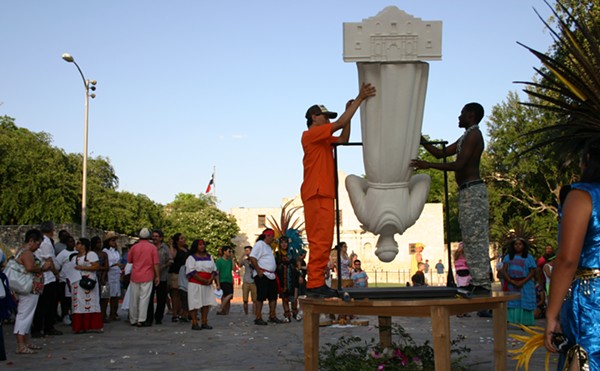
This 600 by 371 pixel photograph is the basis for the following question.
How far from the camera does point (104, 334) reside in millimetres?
11688

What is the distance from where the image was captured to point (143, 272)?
1292 cm

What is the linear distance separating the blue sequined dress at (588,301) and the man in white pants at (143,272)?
10460 millimetres

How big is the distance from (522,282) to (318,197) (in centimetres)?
725

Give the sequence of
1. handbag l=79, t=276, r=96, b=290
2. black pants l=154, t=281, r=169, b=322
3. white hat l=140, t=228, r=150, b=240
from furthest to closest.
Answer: black pants l=154, t=281, r=169, b=322 → white hat l=140, t=228, r=150, b=240 → handbag l=79, t=276, r=96, b=290

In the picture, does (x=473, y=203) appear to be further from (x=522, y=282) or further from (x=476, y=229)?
(x=522, y=282)

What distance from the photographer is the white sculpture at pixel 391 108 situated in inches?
228

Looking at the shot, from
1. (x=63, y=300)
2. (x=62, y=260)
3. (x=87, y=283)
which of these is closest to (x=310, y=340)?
(x=87, y=283)

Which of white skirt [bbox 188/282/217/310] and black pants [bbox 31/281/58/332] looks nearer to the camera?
black pants [bbox 31/281/58/332]

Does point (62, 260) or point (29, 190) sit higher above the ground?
point (29, 190)

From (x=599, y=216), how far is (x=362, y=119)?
9.87 ft

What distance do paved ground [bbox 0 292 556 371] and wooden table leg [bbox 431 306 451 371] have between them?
2.44 m

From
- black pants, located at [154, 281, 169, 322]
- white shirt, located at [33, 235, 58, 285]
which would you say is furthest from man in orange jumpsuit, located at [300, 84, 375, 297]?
black pants, located at [154, 281, 169, 322]

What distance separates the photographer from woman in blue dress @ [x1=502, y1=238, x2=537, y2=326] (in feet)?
38.9

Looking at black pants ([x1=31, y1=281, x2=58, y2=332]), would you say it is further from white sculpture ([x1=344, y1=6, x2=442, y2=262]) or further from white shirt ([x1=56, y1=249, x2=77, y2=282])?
white sculpture ([x1=344, y1=6, x2=442, y2=262])
